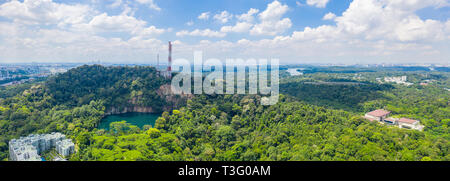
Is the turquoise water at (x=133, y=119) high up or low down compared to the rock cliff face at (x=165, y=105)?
down

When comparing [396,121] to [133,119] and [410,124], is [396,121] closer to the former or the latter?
[410,124]

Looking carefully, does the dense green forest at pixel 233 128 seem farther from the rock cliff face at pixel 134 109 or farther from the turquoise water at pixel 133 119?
the turquoise water at pixel 133 119

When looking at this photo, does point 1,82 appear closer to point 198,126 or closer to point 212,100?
point 212,100

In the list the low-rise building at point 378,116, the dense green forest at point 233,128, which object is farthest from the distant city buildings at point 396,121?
the dense green forest at point 233,128

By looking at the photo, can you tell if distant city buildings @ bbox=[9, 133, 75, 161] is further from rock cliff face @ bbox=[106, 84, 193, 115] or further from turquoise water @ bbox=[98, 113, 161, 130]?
rock cliff face @ bbox=[106, 84, 193, 115]

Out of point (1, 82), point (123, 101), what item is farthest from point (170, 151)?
point (1, 82)
